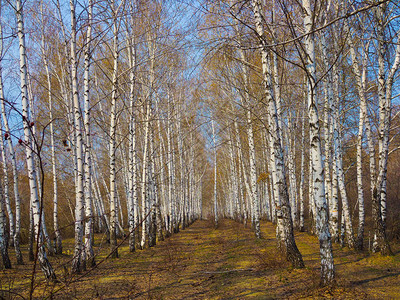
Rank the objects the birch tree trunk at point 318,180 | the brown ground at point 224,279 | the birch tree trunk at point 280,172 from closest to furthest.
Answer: the birch tree trunk at point 318,180 → the brown ground at point 224,279 → the birch tree trunk at point 280,172

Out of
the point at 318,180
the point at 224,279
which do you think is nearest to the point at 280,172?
the point at 318,180

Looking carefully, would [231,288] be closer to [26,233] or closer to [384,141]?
[384,141]

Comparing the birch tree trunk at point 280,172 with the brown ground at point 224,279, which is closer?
the brown ground at point 224,279

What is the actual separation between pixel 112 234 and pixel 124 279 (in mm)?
2161

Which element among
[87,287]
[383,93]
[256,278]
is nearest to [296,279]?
[256,278]

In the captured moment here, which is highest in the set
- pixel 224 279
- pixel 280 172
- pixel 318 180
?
pixel 280 172

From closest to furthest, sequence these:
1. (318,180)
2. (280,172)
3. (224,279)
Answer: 1. (318,180)
2. (224,279)
3. (280,172)

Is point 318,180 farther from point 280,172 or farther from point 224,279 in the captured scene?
point 224,279

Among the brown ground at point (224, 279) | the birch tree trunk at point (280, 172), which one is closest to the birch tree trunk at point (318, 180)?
the brown ground at point (224, 279)

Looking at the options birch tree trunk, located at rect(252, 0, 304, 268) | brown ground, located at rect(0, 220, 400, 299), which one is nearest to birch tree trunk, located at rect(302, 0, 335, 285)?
brown ground, located at rect(0, 220, 400, 299)

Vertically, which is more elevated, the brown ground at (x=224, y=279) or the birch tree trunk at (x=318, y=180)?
the birch tree trunk at (x=318, y=180)

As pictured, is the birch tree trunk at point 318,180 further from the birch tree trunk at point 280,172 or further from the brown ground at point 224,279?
the birch tree trunk at point 280,172

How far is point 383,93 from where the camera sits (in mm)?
7672

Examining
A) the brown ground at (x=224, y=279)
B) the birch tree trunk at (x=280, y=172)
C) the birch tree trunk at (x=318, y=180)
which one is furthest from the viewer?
the birch tree trunk at (x=280, y=172)
